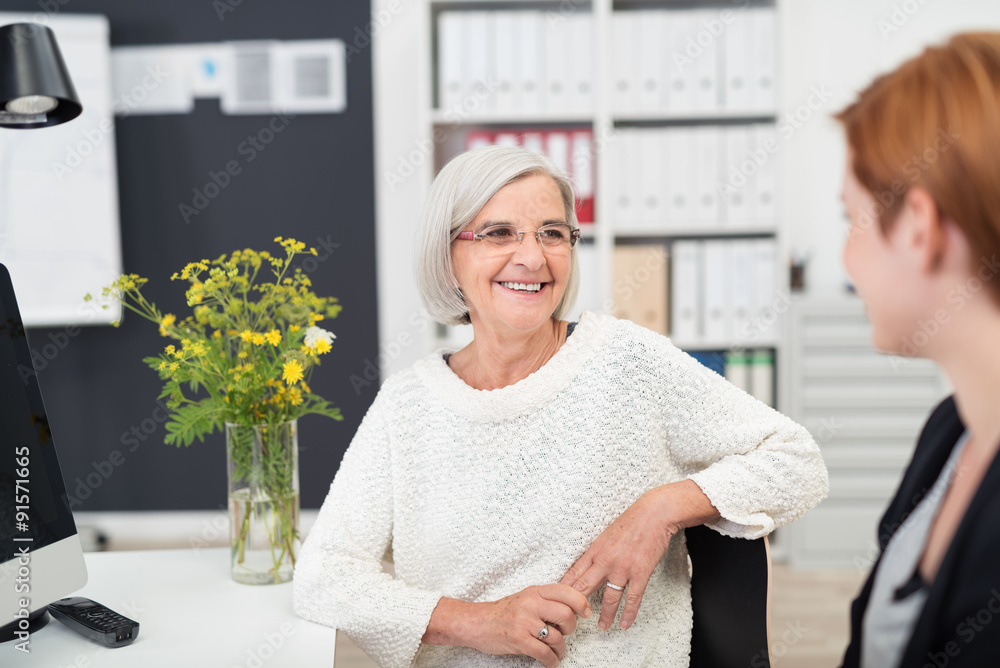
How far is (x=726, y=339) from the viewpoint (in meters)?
3.14

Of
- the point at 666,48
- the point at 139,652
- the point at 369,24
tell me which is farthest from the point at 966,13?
the point at 139,652

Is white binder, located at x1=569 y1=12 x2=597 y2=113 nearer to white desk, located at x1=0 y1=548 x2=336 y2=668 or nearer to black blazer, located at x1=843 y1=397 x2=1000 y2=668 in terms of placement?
white desk, located at x1=0 y1=548 x2=336 y2=668

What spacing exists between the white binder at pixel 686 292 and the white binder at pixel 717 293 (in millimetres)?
31

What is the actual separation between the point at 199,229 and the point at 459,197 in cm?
250

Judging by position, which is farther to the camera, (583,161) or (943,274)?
(583,161)

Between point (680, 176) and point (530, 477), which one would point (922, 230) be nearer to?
point (530, 477)

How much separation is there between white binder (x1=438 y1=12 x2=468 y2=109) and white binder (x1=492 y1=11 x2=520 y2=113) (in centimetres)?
13

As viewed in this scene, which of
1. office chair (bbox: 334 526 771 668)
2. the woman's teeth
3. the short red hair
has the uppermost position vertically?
the short red hair

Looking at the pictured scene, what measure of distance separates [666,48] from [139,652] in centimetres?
275

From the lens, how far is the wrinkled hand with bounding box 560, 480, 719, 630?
1.20m

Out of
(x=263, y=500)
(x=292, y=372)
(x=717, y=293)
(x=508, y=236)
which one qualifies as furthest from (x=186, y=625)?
(x=717, y=293)

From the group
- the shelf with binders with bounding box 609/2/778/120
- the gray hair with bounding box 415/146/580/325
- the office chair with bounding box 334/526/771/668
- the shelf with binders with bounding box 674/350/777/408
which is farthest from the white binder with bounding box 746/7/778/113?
the office chair with bounding box 334/526/771/668

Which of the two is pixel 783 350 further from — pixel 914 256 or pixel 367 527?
pixel 914 256

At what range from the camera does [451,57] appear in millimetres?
3055
